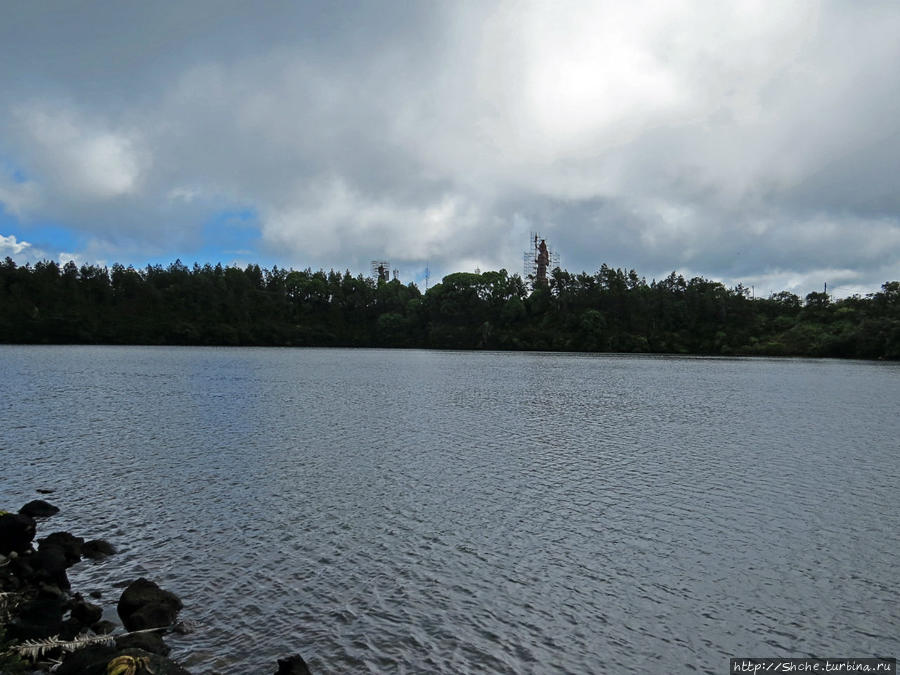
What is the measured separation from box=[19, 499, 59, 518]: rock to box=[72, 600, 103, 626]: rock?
851 centimetres

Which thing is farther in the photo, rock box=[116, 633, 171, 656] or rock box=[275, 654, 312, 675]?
rock box=[116, 633, 171, 656]

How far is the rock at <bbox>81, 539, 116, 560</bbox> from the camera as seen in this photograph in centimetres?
1599

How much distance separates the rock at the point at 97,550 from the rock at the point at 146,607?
3.84m

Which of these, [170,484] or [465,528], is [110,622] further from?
[170,484]

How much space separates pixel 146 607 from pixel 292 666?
14.1 feet

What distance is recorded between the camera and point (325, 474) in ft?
84.1

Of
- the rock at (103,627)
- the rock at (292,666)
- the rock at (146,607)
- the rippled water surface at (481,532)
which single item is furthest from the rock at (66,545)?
the rock at (292,666)

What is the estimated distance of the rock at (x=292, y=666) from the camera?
9.86 metres

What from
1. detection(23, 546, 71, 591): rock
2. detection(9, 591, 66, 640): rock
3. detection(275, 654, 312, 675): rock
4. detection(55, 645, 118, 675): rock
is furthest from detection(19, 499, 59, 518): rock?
detection(275, 654, 312, 675): rock

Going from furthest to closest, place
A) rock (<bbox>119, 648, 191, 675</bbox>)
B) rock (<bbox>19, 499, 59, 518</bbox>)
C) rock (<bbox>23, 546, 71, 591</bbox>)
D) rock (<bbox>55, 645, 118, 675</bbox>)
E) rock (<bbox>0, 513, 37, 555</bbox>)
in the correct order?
rock (<bbox>19, 499, 59, 518</bbox>), rock (<bbox>0, 513, 37, 555</bbox>), rock (<bbox>23, 546, 71, 591</bbox>), rock (<bbox>55, 645, 118, 675</bbox>), rock (<bbox>119, 648, 191, 675</bbox>)

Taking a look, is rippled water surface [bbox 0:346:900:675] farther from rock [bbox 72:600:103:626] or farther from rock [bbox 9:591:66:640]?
rock [bbox 9:591:66:640]

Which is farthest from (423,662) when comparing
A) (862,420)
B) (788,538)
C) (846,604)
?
(862,420)

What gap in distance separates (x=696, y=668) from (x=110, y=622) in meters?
12.3

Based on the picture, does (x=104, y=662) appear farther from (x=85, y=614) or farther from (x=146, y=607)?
(x=85, y=614)
